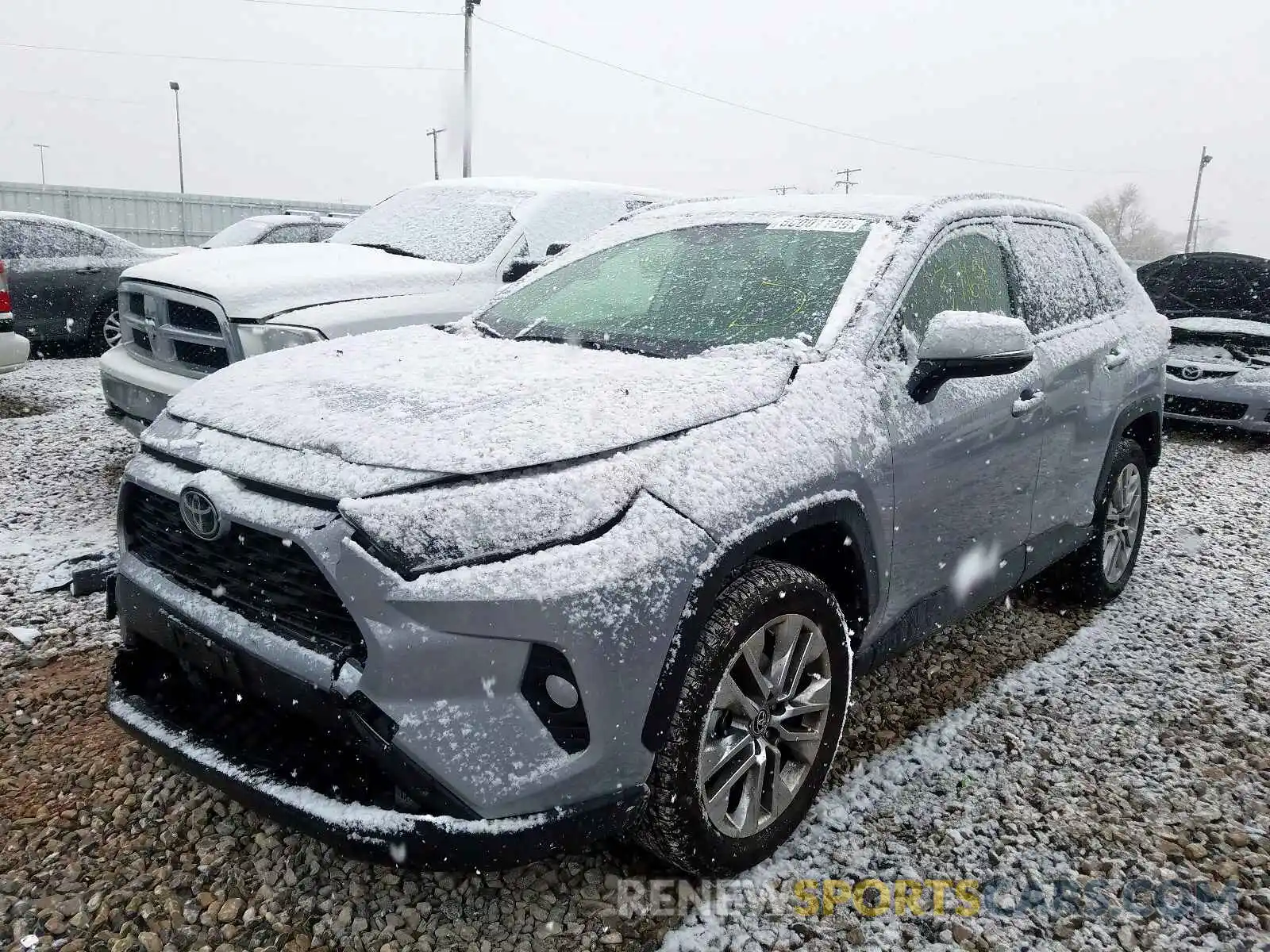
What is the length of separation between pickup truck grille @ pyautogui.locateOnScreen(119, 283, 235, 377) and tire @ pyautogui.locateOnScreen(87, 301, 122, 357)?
4.81 m

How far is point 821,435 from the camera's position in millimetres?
2305

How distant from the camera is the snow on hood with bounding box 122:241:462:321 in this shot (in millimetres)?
4551

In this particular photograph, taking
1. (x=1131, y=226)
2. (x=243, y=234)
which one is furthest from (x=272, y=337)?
(x=1131, y=226)

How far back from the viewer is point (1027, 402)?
3.08 metres

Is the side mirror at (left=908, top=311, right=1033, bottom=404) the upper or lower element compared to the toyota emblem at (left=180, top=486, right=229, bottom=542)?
upper

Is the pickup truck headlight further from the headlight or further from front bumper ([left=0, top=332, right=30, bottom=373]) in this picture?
front bumper ([left=0, top=332, right=30, bottom=373])

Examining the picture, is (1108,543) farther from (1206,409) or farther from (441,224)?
(1206,409)

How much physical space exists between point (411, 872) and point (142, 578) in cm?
99

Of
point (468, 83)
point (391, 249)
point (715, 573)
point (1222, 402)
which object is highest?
point (468, 83)

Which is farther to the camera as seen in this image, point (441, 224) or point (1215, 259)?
point (1215, 259)

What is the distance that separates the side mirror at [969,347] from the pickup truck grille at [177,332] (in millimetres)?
3358

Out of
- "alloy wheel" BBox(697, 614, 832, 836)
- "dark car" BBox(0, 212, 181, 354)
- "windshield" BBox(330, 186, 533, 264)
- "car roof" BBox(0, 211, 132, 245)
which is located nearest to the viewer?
"alloy wheel" BBox(697, 614, 832, 836)

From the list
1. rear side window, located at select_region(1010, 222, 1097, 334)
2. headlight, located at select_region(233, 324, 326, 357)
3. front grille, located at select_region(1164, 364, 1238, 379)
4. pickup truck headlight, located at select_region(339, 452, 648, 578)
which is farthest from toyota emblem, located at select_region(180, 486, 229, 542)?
front grille, located at select_region(1164, 364, 1238, 379)

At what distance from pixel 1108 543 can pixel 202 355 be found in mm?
4449
